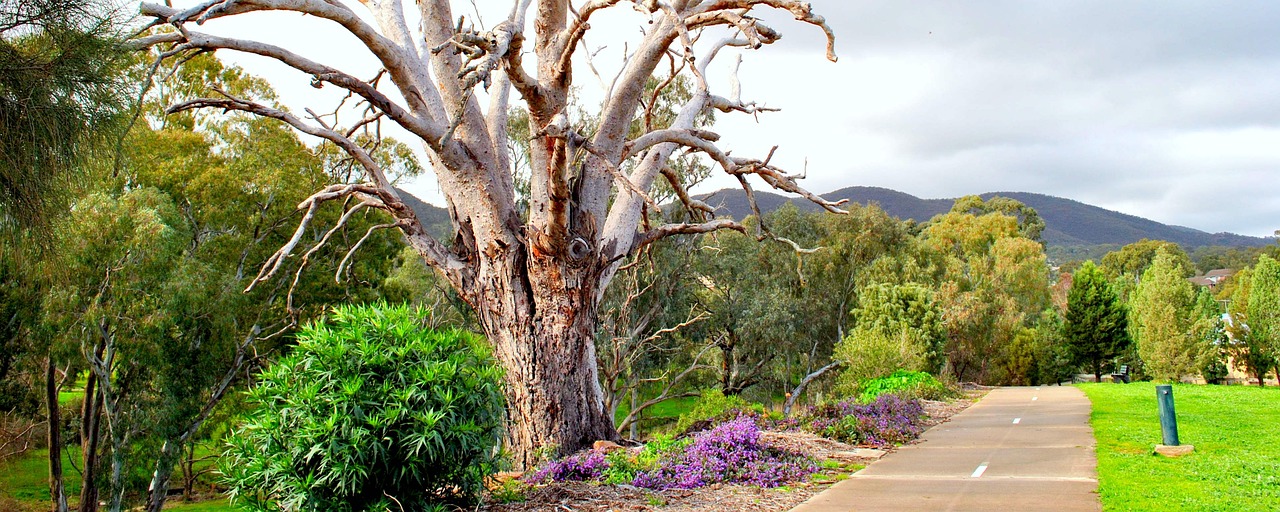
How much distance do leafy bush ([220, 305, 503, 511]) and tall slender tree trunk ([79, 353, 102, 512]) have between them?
1654 centimetres

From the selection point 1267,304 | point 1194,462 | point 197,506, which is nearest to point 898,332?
point 1194,462

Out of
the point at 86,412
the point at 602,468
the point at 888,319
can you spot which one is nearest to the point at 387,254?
the point at 86,412

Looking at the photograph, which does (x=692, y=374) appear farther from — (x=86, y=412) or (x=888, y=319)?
(x=86, y=412)

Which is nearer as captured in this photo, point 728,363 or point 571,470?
point 571,470

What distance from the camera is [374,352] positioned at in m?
5.65

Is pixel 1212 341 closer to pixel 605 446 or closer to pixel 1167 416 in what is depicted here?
pixel 1167 416

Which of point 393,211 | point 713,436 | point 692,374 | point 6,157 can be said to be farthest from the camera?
point 692,374

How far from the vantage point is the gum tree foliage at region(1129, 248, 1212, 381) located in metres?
32.0

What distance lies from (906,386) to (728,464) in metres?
11.5

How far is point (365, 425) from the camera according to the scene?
5434 millimetres

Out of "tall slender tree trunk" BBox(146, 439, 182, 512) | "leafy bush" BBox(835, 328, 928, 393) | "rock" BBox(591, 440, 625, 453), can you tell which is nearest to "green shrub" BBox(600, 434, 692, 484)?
"rock" BBox(591, 440, 625, 453)

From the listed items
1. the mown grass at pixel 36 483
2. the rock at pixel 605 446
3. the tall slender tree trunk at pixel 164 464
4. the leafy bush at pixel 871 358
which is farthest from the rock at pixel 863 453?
the mown grass at pixel 36 483

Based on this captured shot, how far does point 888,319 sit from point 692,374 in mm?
8597

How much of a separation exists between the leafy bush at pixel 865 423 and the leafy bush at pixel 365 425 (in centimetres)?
674
